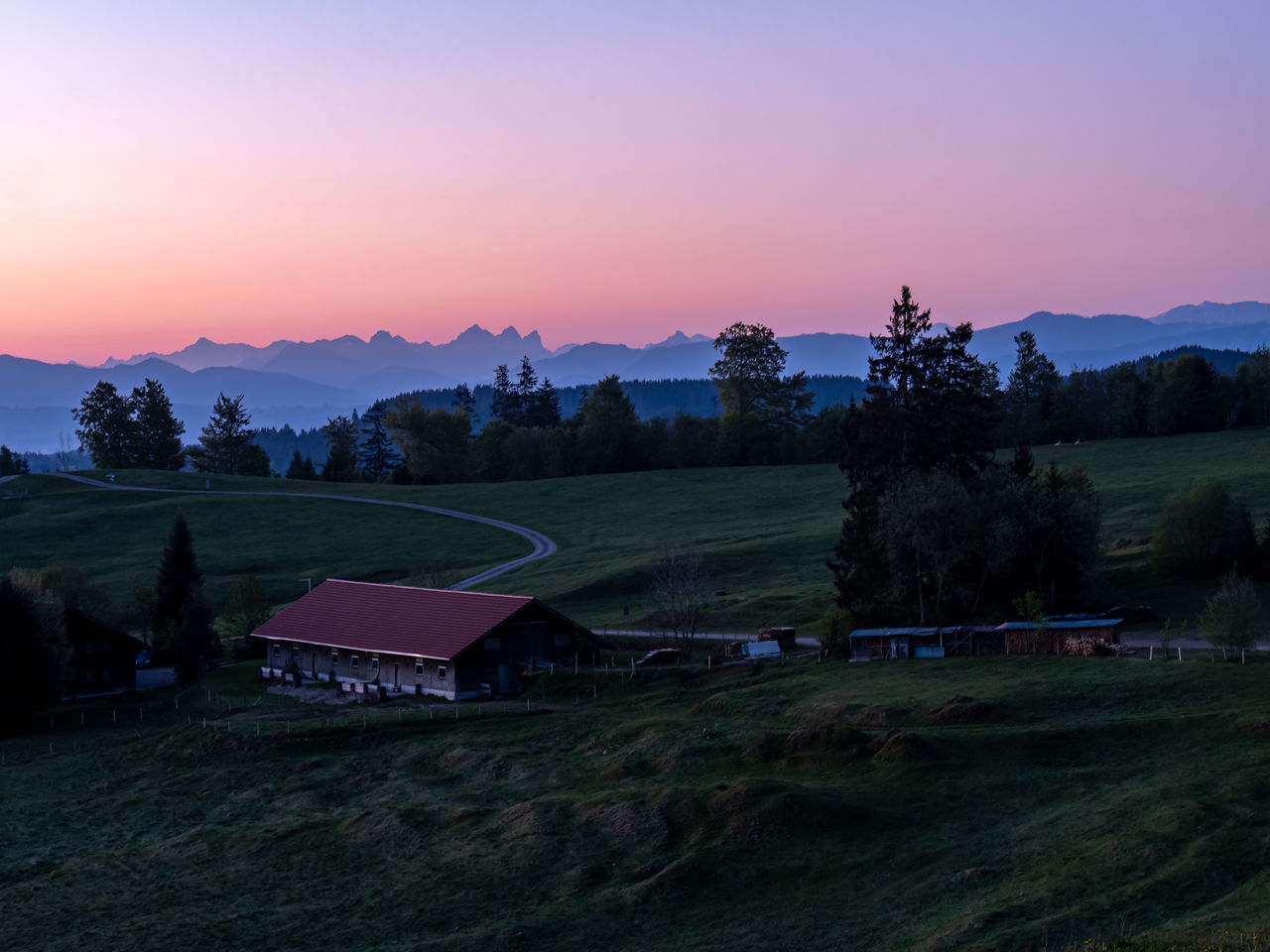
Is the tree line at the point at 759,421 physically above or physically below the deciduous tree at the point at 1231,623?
above

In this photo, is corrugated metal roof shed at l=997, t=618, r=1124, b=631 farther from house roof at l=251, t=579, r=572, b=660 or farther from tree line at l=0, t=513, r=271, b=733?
tree line at l=0, t=513, r=271, b=733

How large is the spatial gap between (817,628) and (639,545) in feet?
123

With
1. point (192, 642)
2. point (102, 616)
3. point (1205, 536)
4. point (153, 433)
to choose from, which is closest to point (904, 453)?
point (1205, 536)

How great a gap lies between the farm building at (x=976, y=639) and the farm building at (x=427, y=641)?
49.0ft

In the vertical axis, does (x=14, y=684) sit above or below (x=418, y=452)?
below

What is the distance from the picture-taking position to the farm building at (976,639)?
51.7 meters

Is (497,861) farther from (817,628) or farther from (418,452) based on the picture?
(418,452)

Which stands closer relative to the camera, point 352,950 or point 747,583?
point 352,950

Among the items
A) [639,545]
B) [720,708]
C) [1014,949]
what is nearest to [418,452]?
[639,545]

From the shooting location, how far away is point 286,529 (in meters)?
119

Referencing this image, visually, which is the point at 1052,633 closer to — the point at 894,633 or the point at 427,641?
the point at 894,633

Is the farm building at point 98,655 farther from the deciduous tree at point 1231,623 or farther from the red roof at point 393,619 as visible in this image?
→ the deciduous tree at point 1231,623

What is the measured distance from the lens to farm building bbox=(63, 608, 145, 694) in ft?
222

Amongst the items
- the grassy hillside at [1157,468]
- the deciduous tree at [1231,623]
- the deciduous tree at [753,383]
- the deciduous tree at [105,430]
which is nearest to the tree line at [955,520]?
the deciduous tree at [1231,623]
